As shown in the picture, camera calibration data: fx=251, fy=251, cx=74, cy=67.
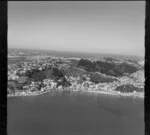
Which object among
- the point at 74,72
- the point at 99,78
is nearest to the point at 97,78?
the point at 99,78

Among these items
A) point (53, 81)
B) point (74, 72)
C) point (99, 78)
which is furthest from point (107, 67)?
point (53, 81)

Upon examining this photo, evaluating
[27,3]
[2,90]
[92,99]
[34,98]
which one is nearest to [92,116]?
[92,99]

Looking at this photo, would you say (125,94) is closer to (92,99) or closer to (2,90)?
(92,99)

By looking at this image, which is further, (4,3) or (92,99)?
(92,99)

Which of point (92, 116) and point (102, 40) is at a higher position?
point (102, 40)

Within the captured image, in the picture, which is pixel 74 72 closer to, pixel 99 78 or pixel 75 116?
pixel 99 78

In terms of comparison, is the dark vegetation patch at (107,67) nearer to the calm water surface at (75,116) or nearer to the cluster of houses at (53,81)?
the cluster of houses at (53,81)

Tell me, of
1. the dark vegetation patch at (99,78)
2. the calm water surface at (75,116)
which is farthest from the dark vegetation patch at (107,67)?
the calm water surface at (75,116)

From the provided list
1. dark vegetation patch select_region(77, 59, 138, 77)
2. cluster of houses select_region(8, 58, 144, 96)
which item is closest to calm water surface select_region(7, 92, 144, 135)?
cluster of houses select_region(8, 58, 144, 96)

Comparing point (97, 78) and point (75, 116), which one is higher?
point (97, 78)
